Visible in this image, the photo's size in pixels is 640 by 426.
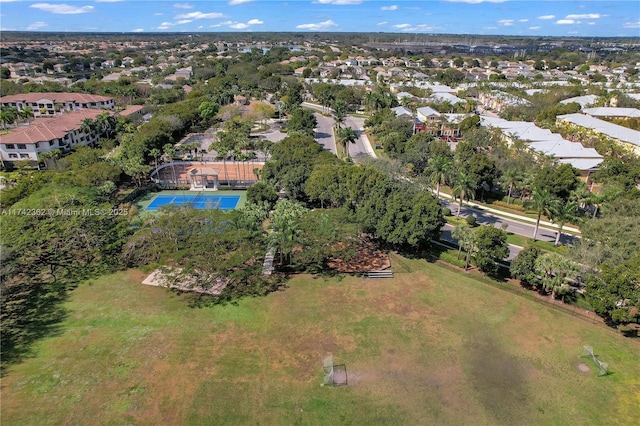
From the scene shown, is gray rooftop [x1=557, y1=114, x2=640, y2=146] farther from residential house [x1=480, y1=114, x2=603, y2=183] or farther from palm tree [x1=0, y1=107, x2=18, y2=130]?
palm tree [x1=0, y1=107, x2=18, y2=130]

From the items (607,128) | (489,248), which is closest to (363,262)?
(489,248)

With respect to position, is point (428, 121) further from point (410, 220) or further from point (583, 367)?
point (583, 367)

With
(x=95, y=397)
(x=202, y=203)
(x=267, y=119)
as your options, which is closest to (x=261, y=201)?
(x=202, y=203)

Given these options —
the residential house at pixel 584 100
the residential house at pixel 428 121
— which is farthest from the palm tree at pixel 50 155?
the residential house at pixel 584 100

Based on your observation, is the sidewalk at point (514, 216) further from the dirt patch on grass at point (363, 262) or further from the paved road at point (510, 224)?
the dirt patch on grass at point (363, 262)

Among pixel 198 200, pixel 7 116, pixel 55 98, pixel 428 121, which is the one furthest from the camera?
pixel 55 98

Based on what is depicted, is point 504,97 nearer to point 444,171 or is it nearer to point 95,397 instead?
point 444,171

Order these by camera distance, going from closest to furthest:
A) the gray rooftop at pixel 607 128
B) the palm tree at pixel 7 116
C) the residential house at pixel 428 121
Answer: the gray rooftop at pixel 607 128 < the palm tree at pixel 7 116 < the residential house at pixel 428 121

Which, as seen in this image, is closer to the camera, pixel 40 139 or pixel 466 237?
pixel 466 237
